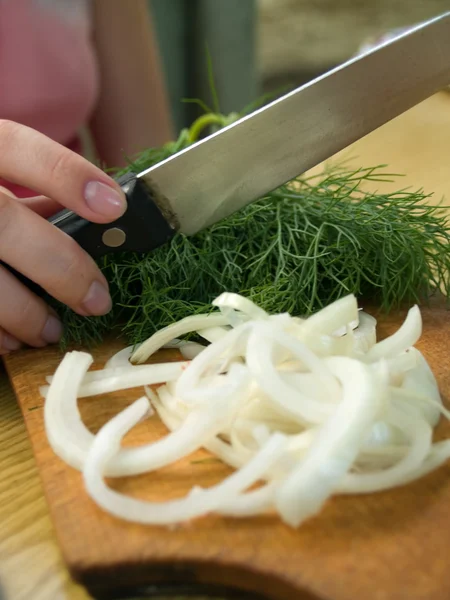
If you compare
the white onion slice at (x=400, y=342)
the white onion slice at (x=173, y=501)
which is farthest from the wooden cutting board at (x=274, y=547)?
the white onion slice at (x=400, y=342)

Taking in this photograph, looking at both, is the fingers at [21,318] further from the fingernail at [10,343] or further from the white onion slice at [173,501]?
the white onion slice at [173,501]

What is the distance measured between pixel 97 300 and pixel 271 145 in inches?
11.0

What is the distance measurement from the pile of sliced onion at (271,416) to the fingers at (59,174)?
163 millimetres

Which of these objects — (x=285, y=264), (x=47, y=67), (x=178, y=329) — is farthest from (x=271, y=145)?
(x=47, y=67)

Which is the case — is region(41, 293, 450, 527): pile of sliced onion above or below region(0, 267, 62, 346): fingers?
below

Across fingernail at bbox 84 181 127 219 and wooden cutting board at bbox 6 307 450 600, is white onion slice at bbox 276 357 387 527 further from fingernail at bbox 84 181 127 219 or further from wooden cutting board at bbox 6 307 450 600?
fingernail at bbox 84 181 127 219

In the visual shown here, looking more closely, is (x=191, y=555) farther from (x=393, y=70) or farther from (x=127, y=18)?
(x=127, y=18)

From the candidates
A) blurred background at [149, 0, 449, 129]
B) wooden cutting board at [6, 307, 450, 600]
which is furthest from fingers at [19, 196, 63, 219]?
blurred background at [149, 0, 449, 129]

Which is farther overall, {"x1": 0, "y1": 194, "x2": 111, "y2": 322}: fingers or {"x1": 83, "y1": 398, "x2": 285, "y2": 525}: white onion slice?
{"x1": 0, "y1": 194, "x2": 111, "y2": 322}: fingers

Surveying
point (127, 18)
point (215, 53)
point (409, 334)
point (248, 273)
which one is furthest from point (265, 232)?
point (215, 53)

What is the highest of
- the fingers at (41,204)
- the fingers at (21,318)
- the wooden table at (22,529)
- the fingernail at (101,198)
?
the fingernail at (101,198)

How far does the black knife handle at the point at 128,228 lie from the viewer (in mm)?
682

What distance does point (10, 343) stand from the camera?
72cm

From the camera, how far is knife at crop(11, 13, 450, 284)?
689mm
